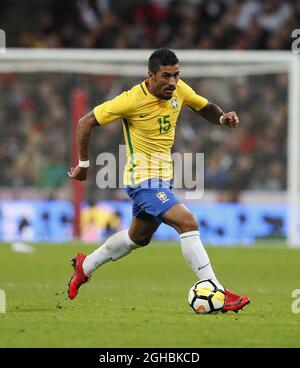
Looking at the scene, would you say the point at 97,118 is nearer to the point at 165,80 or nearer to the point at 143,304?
the point at 165,80

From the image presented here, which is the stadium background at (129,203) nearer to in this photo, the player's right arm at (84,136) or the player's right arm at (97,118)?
the player's right arm at (84,136)

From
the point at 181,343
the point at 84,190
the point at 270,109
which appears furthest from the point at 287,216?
the point at 181,343

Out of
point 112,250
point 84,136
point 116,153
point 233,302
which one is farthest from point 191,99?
point 116,153

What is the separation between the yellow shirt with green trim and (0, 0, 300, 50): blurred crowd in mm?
16273

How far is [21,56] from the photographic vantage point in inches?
835

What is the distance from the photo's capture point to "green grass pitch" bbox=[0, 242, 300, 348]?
776 centimetres

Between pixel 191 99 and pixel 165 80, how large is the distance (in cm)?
74

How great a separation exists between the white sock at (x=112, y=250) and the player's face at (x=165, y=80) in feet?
4.96

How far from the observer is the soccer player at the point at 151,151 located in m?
9.52

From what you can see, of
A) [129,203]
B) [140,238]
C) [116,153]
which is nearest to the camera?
[140,238]

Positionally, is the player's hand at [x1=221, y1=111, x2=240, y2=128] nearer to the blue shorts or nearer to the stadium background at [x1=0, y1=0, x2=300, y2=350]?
the blue shorts

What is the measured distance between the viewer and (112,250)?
10.5 meters

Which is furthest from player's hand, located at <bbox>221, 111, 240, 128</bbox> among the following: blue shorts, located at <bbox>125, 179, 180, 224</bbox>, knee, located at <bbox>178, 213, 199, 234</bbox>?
knee, located at <bbox>178, 213, 199, 234</bbox>
